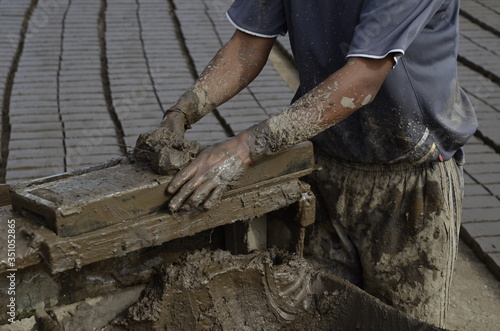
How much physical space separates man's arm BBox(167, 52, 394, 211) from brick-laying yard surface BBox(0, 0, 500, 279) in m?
1.92

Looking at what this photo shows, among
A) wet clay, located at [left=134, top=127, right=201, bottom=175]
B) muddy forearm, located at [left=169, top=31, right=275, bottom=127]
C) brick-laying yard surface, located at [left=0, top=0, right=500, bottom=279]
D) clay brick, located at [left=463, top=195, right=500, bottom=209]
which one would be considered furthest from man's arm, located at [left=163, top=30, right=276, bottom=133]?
clay brick, located at [left=463, top=195, right=500, bottom=209]

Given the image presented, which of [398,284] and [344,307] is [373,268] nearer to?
[398,284]

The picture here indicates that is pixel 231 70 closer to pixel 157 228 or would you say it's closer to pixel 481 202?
pixel 157 228

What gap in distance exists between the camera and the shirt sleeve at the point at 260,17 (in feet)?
8.43

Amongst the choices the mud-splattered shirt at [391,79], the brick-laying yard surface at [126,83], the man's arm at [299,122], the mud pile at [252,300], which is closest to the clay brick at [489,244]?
the brick-laying yard surface at [126,83]

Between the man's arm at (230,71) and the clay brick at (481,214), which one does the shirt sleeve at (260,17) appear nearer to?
the man's arm at (230,71)

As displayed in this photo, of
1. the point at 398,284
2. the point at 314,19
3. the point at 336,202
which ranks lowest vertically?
the point at 398,284

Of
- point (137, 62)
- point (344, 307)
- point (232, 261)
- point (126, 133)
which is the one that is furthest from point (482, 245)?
point (137, 62)

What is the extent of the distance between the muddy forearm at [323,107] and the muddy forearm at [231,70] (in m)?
0.46

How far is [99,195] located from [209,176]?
0.33m

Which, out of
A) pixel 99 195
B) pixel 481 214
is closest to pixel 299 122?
pixel 99 195

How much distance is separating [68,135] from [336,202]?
8.65ft

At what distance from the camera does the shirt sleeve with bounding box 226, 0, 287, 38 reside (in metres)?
2.57

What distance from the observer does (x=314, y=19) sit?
2.44 metres
